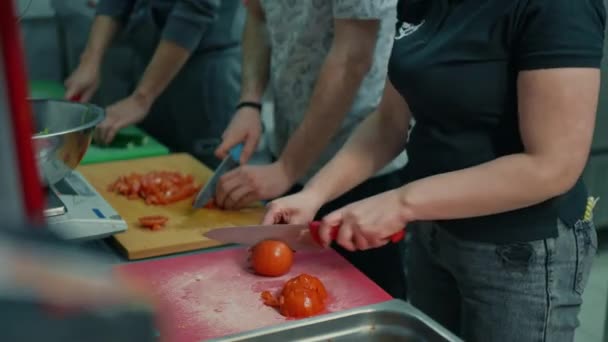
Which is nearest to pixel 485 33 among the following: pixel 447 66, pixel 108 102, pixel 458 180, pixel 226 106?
pixel 447 66

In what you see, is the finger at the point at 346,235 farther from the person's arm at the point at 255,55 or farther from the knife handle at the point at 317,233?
the person's arm at the point at 255,55

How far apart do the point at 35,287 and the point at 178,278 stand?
1.00m

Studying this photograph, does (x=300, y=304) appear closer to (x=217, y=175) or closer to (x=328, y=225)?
(x=328, y=225)

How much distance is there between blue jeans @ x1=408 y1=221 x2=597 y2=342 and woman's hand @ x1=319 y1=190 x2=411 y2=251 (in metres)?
0.13

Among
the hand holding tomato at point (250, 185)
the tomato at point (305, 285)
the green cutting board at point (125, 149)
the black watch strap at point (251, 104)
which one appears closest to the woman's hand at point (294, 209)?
the tomato at point (305, 285)

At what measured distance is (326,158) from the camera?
1.57 m

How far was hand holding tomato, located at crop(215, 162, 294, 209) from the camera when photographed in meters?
1.45

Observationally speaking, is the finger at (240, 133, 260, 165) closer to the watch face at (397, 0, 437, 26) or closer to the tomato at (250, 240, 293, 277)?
the tomato at (250, 240, 293, 277)

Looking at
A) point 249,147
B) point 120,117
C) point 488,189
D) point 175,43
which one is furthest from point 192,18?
point 488,189

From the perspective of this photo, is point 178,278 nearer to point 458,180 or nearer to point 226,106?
point 458,180

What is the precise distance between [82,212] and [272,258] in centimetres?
40

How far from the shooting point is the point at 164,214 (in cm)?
146

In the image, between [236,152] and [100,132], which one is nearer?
[236,152]

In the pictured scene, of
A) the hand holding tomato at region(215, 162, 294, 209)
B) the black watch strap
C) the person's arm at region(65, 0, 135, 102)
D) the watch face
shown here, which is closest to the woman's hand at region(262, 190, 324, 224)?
the hand holding tomato at region(215, 162, 294, 209)
